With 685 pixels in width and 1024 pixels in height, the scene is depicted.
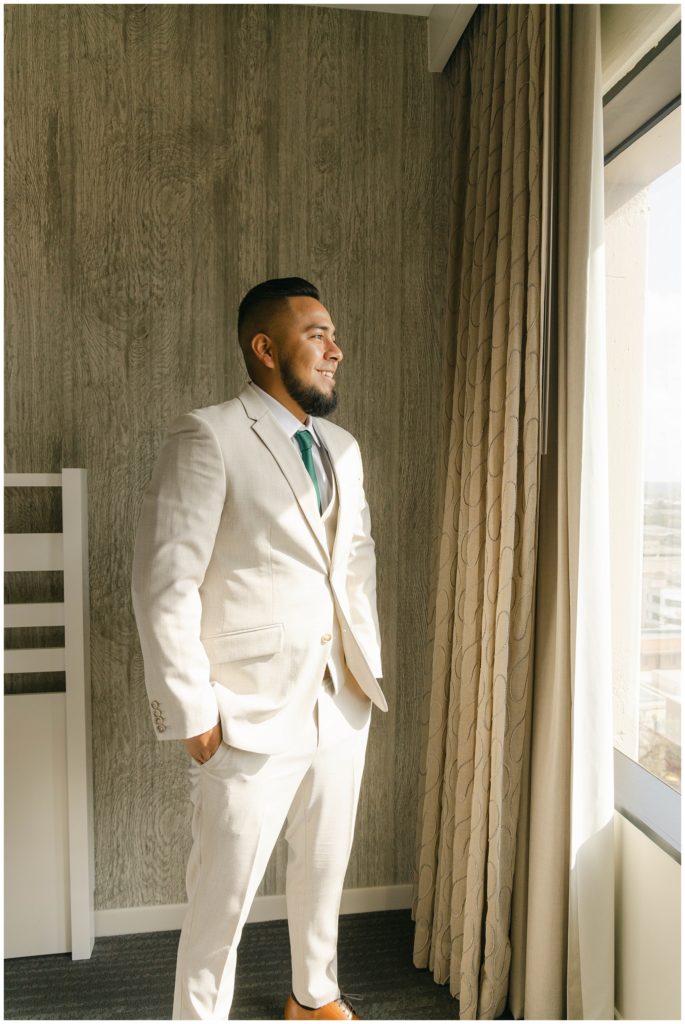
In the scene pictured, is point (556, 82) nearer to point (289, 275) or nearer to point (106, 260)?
point (289, 275)

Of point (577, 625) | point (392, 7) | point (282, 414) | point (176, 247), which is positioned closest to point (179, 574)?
point (282, 414)

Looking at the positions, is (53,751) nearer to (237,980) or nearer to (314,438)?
(237,980)

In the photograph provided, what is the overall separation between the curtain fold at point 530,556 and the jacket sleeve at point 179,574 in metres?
0.67

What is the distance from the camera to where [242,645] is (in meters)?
1.66

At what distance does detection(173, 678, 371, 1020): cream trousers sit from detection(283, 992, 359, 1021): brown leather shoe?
0.02 m

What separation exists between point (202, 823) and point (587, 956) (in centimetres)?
87

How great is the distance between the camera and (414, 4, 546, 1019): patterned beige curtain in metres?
1.75

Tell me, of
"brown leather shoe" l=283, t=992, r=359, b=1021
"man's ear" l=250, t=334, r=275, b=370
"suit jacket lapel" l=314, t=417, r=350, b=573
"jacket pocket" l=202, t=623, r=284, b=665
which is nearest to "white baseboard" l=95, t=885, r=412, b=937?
"brown leather shoe" l=283, t=992, r=359, b=1021

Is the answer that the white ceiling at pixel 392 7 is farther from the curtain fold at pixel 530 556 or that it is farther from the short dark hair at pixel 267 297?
the short dark hair at pixel 267 297

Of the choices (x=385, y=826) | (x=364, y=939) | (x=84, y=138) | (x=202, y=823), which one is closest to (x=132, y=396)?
(x=84, y=138)

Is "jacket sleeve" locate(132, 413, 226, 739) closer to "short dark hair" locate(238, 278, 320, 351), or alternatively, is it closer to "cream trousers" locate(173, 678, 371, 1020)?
"cream trousers" locate(173, 678, 371, 1020)

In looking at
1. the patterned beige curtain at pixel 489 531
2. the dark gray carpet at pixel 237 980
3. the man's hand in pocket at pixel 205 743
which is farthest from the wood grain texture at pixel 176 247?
the man's hand in pocket at pixel 205 743

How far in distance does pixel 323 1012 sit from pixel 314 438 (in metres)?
1.39

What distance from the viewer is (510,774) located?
1806mm
